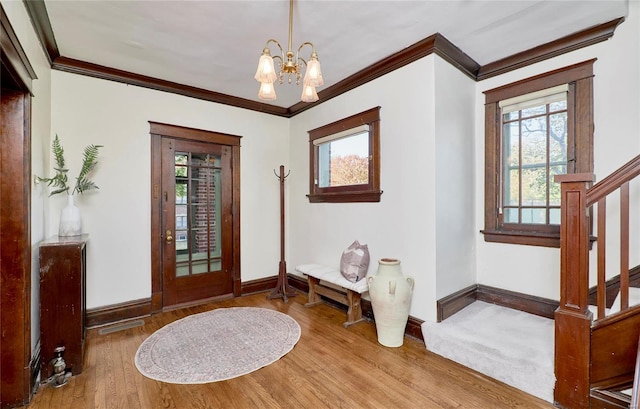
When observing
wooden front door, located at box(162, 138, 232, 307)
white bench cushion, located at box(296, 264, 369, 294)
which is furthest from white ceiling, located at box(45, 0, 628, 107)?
white bench cushion, located at box(296, 264, 369, 294)

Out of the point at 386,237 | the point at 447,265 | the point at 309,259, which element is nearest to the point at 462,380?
the point at 447,265

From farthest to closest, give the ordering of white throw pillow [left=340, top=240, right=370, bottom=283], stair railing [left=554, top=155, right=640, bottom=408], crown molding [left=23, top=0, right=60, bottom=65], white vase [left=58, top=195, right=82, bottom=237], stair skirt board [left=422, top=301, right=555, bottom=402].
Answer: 1. white throw pillow [left=340, top=240, right=370, bottom=283]
2. white vase [left=58, top=195, right=82, bottom=237]
3. crown molding [left=23, top=0, right=60, bottom=65]
4. stair skirt board [left=422, top=301, right=555, bottom=402]
5. stair railing [left=554, top=155, right=640, bottom=408]

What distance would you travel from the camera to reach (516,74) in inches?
118

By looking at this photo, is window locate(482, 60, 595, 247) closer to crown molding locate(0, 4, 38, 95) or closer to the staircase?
the staircase

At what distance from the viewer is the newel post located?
5.91 feet

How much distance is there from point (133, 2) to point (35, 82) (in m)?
1.05

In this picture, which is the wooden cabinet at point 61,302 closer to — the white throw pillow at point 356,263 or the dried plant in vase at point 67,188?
the dried plant in vase at point 67,188

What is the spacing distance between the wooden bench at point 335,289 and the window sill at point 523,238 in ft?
4.81

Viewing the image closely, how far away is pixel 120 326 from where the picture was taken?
310cm

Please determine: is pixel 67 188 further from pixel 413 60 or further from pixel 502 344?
pixel 502 344

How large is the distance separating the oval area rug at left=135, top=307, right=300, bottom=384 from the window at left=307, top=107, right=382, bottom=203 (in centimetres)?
162

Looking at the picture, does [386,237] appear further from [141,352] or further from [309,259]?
[141,352]

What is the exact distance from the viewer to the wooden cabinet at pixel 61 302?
219 centimetres

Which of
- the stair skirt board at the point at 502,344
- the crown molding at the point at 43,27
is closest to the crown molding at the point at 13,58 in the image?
the crown molding at the point at 43,27
